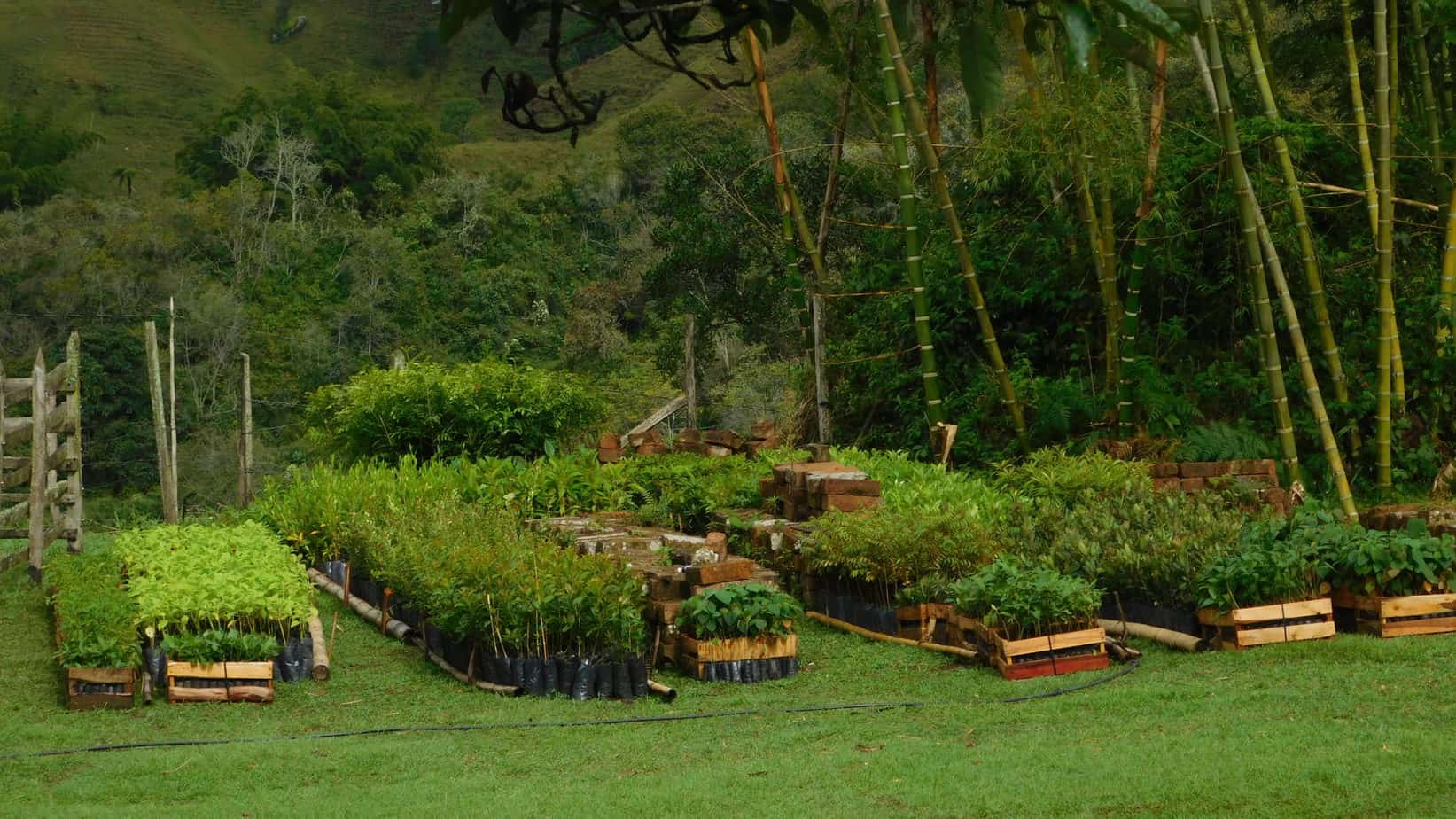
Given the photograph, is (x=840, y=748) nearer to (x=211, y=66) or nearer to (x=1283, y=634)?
(x=1283, y=634)

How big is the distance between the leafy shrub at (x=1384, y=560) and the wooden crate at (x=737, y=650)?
239cm

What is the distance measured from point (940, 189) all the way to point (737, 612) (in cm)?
385

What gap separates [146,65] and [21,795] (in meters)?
53.8

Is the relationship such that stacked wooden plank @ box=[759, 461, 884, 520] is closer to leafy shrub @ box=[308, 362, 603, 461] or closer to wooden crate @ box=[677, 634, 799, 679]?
wooden crate @ box=[677, 634, 799, 679]

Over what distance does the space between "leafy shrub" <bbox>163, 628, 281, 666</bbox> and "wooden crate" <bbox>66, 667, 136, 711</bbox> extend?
8.9 inches

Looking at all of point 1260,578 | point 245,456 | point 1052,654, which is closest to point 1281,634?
point 1260,578

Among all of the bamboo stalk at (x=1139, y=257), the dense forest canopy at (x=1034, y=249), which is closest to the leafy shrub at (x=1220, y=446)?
the dense forest canopy at (x=1034, y=249)

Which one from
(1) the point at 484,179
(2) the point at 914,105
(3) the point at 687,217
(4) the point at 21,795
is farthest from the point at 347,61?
(4) the point at 21,795

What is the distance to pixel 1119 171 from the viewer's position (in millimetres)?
9734

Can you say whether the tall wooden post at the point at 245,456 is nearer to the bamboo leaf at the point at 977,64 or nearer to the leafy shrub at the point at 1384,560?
the leafy shrub at the point at 1384,560

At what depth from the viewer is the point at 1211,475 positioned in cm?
924

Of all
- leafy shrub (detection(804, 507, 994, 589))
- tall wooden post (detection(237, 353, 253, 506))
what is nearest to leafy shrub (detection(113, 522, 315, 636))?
leafy shrub (detection(804, 507, 994, 589))

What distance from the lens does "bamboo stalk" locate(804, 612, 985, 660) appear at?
723 cm

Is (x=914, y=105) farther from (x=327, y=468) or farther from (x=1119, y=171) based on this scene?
(x=327, y=468)
